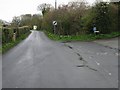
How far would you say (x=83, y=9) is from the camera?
4525cm

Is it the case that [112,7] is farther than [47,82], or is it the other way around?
[112,7]

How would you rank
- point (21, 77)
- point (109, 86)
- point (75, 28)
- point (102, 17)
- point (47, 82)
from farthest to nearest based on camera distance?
point (75, 28), point (102, 17), point (21, 77), point (47, 82), point (109, 86)

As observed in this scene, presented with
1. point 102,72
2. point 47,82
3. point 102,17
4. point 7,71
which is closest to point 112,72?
point 102,72

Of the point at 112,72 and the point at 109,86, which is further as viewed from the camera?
the point at 112,72

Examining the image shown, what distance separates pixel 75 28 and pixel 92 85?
33.7 m

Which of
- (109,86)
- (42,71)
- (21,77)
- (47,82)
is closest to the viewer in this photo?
(109,86)

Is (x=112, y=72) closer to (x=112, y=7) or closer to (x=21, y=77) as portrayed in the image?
(x=21, y=77)

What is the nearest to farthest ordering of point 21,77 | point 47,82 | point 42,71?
point 47,82 < point 21,77 < point 42,71

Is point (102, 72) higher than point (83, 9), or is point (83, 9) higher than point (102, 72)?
point (83, 9)

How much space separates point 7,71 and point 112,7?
26159 millimetres

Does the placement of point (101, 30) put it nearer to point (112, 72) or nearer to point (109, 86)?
point (112, 72)

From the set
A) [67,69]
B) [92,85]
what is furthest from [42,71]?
[92,85]

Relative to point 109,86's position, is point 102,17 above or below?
above

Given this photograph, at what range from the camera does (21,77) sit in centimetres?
1173
